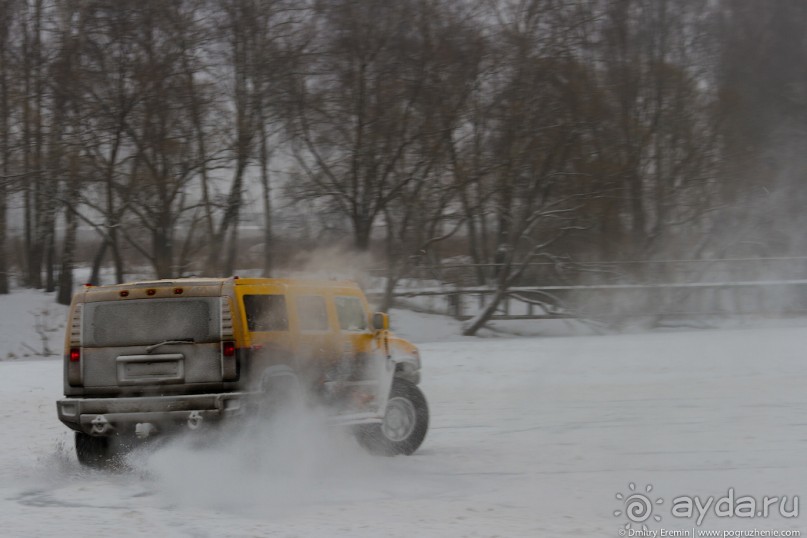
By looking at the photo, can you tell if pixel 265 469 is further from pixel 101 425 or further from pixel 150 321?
pixel 150 321

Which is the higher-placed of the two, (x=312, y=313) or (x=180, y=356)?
(x=312, y=313)

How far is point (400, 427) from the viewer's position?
36.1ft

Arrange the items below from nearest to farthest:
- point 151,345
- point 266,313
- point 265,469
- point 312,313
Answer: point 265,469 → point 151,345 → point 266,313 → point 312,313

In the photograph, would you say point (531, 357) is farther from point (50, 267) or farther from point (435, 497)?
point (50, 267)

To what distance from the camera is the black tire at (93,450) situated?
32.4 feet

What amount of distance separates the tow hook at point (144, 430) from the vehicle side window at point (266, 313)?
51.1 inches

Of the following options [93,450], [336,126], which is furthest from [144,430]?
[336,126]

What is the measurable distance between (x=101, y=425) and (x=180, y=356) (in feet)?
3.20

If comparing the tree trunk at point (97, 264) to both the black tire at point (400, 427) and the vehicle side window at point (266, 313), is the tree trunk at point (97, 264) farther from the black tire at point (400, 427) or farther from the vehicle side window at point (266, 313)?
the vehicle side window at point (266, 313)

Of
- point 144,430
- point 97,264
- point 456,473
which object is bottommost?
point 456,473

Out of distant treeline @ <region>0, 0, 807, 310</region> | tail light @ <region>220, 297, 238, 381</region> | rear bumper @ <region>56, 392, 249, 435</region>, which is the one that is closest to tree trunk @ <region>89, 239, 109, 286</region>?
distant treeline @ <region>0, 0, 807, 310</region>

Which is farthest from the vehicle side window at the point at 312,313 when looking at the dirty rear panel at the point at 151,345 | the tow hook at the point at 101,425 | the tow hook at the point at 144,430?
the tow hook at the point at 101,425

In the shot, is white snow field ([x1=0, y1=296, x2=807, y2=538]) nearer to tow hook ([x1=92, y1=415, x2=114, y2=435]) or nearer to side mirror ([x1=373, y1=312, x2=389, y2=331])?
tow hook ([x1=92, y1=415, x2=114, y2=435])

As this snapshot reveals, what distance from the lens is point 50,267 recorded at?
3556 cm
